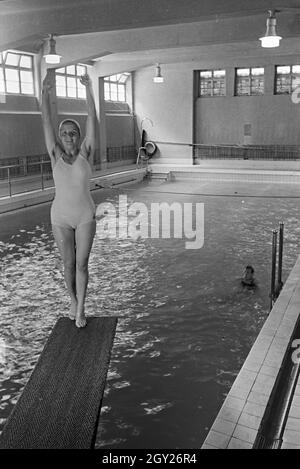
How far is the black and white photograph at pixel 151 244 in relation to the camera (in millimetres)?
3521

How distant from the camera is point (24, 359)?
497cm

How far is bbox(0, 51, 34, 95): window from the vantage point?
1630 cm

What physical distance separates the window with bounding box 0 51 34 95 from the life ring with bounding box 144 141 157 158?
8.60 m

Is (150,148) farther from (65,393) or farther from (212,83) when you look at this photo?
(65,393)

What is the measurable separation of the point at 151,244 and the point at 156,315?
12.2ft

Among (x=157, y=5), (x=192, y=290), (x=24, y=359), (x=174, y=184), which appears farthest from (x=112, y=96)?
(x=24, y=359)

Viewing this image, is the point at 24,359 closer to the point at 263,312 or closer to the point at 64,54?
the point at 263,312

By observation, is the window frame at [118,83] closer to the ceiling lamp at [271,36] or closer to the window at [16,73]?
the window at [16,73]

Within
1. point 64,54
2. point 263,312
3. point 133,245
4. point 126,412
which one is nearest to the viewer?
point 126,412

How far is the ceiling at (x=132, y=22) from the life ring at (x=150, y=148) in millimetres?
9323

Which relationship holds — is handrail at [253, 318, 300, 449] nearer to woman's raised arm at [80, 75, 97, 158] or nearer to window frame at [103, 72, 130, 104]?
woman's raised arm at [80, 75, 97, 158]

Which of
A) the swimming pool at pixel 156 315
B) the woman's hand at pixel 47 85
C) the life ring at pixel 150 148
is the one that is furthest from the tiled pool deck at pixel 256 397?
the life ring at pixel 150 148

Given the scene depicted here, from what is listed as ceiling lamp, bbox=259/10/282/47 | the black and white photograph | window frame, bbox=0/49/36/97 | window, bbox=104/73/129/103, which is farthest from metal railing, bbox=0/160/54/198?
ceiling lamp, bbox=259/10/282/47
